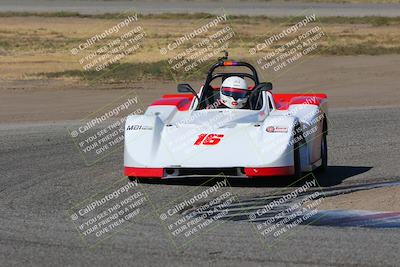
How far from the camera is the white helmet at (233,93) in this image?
1544 centimetres

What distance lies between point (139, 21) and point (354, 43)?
43.5 feet

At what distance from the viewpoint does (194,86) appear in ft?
94.2

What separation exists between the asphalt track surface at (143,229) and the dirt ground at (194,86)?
6096 millimetres

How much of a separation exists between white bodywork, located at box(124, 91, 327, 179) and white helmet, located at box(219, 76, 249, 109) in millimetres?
153

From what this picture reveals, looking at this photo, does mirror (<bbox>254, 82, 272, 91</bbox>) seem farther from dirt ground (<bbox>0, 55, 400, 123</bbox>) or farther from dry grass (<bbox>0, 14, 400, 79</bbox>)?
dry grass (<bbox>0, 14, 400, 79</bbox>)

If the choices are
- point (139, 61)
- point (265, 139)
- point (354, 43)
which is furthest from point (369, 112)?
point (354, 43)

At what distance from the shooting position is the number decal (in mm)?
14156
